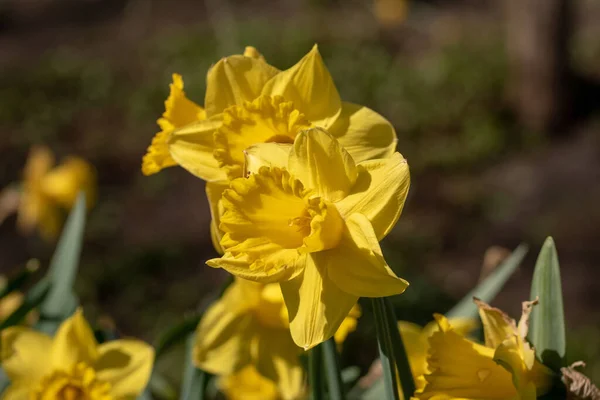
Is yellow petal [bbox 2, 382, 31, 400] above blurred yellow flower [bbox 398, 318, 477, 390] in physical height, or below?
below

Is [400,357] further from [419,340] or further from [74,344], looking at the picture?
[74,344]

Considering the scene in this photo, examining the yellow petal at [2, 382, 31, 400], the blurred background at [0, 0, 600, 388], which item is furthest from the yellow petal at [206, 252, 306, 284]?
the blurred background at [0, 0, 600, 388]

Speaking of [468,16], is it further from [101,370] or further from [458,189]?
[101,370]

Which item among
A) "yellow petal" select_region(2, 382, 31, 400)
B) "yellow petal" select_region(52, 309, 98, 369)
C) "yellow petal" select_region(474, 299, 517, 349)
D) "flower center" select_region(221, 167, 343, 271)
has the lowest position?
"yellow petal" select_region(2, 382, 31, 400)

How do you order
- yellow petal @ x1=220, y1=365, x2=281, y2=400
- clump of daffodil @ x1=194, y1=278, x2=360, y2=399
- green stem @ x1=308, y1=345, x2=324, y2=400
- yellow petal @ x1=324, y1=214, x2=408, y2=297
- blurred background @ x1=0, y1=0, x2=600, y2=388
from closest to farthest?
1. yellow petal @ x1=324, y1=214, x2=408, y2=297
2. green stem @ x1=308, y1=345, x2=324, y2=400
3. clump of daffodil @ x1=194, y1=278, x2=360, y2=399
4. yellow petal @ x1=220, y1=365, x2=281, y2=400
5. blurred background @ x1=0, y1=0, x2=600, y2=388

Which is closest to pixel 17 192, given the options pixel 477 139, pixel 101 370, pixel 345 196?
pixel 101 370

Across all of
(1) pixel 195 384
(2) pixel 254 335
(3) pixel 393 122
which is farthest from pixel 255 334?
(3) pixel 393 122

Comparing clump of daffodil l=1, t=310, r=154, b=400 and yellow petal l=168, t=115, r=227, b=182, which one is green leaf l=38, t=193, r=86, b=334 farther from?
yellow petal l=168, t=115, r=227, b=182
